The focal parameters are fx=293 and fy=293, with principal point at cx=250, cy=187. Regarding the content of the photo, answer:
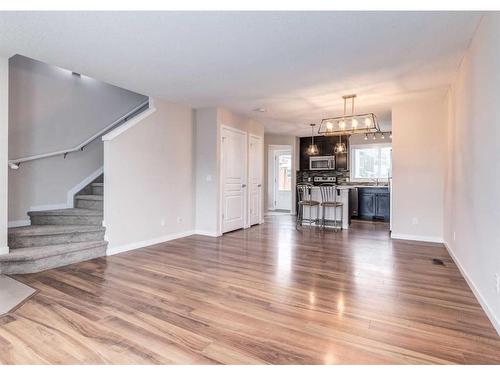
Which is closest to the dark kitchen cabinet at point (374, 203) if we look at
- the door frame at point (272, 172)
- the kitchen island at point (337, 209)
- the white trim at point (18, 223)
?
the kitchen island at point (337, 209)

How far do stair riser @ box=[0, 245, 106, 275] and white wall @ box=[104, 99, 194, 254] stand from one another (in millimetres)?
255

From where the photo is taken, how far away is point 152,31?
260 centimetres

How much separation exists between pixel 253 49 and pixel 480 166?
2.32 m

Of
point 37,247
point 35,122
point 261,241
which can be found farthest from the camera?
point 261,241

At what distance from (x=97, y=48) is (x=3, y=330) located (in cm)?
255

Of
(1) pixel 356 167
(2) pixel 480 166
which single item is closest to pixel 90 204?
(2) pixel 480 166

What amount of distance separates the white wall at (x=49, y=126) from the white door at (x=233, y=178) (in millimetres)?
2195

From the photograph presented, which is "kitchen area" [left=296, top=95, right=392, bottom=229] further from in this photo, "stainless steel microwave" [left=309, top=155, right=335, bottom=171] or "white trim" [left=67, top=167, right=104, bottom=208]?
"white trim" [left=67, top=167, right=104, bottom=208]

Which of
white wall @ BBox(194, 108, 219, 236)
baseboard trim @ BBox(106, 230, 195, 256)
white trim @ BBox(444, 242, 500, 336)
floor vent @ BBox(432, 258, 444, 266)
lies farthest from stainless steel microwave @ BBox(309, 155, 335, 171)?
white trim @ BBox(444, 242, 500, 336)

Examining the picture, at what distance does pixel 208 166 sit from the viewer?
18.1ft
